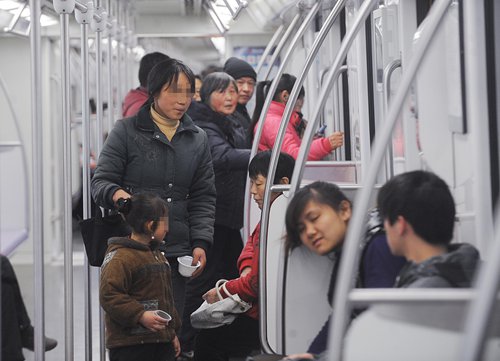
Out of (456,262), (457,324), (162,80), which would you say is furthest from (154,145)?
(457,324)

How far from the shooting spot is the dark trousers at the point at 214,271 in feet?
18.5

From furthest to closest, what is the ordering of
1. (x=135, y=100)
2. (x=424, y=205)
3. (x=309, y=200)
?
1. (x=135, y=100)
2. (x=309, y=200)
3. (x=424, y=205)

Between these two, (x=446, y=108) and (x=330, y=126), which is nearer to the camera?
(x=446, y=108)

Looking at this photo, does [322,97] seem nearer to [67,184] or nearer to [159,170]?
[159,170]

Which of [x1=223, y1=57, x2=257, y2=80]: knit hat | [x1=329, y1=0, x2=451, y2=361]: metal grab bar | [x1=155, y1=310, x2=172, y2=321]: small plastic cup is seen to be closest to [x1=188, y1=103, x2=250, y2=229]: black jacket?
[x1=223, y1=57, x2=257, y2=80]: knit hat

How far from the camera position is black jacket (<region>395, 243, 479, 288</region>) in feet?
8.43

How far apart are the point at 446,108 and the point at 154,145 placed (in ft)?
4.57

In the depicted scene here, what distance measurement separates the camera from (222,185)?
229 inches

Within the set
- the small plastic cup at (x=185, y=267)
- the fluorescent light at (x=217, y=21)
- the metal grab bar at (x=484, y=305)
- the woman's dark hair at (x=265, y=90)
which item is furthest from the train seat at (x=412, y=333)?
the fluorescent light at (x=217, y=21)

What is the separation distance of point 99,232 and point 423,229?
202cm

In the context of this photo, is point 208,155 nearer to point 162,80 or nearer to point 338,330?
point 162,80

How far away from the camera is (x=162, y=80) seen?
436 centimetres

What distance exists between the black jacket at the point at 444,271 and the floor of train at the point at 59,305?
227 cm

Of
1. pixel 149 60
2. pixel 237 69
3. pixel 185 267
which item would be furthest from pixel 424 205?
pixel 237 69
